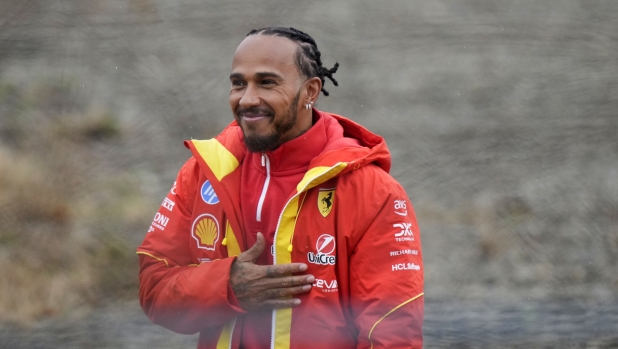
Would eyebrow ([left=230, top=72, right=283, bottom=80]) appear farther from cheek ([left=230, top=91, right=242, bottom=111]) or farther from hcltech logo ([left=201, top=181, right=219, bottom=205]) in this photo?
hcltech logo ([left=201, top=181, right=219, bottom=205])

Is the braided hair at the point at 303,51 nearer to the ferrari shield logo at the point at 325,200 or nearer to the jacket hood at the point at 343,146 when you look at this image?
the jacket hood at the point at 343,146

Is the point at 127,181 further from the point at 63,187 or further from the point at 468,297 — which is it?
the point at 468,297

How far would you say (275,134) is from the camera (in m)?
1.18

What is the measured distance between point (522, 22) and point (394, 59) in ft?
1.04

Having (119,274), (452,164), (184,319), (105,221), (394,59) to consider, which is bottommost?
(184,319)

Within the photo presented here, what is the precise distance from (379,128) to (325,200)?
89cm

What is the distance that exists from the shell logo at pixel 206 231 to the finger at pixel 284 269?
0.13 m

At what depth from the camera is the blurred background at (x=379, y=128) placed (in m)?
1.66

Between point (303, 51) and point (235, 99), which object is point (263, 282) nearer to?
point (235, 99)

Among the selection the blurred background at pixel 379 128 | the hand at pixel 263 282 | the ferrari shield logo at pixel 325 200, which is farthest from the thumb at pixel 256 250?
the blurred background at pixel 379 128

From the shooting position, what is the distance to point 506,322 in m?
1.74

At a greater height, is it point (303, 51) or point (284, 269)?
point (303, 51)

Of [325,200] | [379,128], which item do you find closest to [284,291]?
[325,200]

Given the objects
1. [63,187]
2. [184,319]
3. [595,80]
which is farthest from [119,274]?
[595,80]
